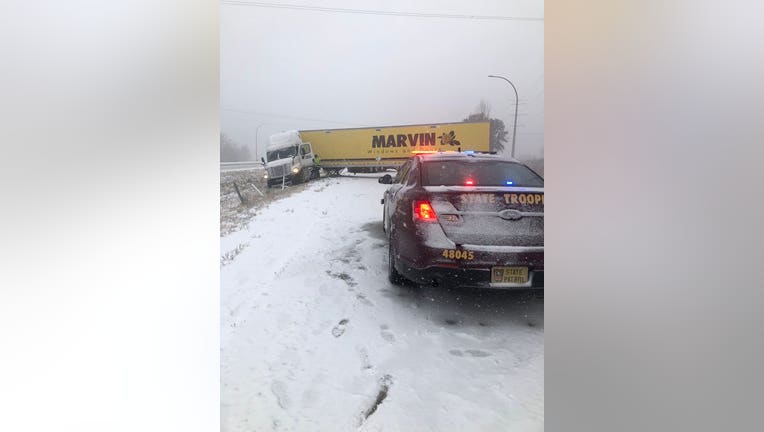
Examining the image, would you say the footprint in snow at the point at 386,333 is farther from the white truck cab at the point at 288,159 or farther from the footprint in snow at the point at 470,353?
the white truck cab at the point at 288,159

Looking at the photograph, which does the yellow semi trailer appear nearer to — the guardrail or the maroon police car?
the maroon police car

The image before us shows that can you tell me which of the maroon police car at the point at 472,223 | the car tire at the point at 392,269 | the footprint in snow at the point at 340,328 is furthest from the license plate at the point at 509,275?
the footprint in snow at the point at 340,328

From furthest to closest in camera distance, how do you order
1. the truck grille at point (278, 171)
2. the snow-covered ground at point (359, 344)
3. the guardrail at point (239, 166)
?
the truck grille at point (278, 171) < the guardrail at point (239, 166) < the snow-covered ground at point (359, 344)

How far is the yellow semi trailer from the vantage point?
199 centimetres

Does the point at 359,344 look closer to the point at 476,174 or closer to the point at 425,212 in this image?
the point at 425,212

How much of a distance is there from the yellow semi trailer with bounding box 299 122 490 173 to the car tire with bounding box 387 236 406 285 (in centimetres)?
42

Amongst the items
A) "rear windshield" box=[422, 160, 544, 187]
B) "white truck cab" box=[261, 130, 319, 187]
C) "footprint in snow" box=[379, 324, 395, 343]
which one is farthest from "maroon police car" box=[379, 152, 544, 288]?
"white truck cab" box=[261, 130, 319, 187]

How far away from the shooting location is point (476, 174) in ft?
6.24

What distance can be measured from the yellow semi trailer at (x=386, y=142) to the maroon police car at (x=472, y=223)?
8 cm

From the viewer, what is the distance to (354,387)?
1771mm

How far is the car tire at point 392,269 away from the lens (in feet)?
6.47

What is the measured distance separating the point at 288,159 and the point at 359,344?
3.22ft
